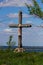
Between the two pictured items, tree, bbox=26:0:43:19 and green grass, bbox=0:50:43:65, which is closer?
green grass, bbox=0:50:43:65

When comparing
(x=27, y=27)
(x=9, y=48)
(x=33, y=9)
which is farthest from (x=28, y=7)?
(x=9, y=48)

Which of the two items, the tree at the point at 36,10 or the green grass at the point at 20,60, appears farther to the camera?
the tree at the point at 36,10

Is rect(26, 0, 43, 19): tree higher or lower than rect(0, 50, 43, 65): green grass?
higher

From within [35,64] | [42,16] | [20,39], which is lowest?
[35,64]

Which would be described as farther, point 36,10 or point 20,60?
point 36,10

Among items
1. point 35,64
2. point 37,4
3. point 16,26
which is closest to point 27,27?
point 16,26

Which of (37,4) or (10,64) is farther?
(37,4)

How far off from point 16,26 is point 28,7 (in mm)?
1099

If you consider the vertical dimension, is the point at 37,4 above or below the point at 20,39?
above

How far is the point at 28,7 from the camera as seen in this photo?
11.1m

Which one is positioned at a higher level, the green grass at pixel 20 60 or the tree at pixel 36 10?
the tree at pixel 36 10

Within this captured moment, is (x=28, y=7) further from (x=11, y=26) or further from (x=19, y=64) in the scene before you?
(x=19, y=64)

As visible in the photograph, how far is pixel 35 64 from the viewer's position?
6875mm

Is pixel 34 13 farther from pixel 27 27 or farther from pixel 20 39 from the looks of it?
pixel 20 39
